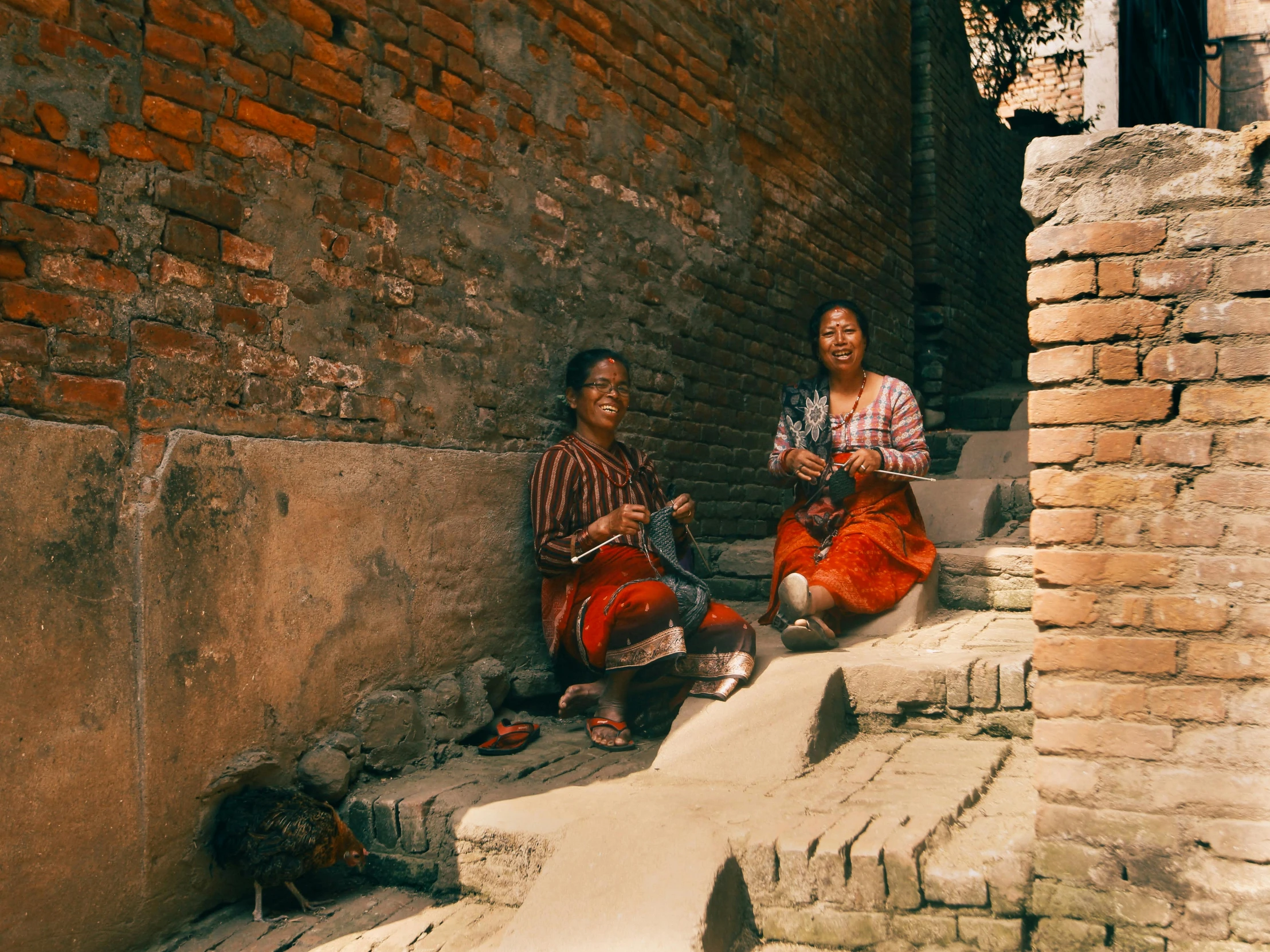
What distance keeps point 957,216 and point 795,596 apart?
5.54m

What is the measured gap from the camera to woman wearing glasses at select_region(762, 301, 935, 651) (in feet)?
12.8

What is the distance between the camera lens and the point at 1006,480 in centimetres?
520

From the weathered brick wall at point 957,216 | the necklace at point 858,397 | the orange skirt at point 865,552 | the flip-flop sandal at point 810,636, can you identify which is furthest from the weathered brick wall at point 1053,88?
the flip-flop sandal at point 810,636

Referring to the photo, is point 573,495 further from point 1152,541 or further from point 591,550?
point 1152,541

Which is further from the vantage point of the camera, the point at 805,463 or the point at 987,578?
the point at 987,578

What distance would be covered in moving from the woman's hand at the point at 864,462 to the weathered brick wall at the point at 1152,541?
1710 mm

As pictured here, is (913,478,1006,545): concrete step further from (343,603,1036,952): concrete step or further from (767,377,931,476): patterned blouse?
(343,603,1036,952): concrete step

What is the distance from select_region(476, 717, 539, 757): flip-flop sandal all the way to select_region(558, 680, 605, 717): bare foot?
15 cm

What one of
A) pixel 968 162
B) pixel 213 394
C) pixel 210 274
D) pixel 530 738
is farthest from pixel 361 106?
pixel 968 162

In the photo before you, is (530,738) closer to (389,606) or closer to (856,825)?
(389,606)

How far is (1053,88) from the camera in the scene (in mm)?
10234

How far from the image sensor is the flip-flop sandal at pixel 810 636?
361 cm

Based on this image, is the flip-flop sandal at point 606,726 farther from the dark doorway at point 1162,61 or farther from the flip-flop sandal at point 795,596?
the dark doorway at point 1162,61

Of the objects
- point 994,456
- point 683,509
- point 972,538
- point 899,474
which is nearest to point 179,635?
point 683,509
